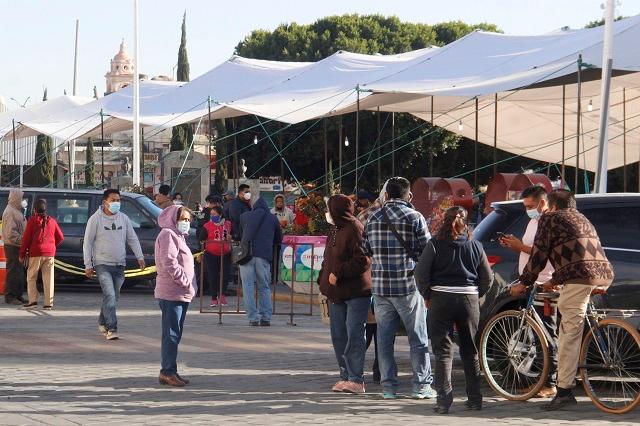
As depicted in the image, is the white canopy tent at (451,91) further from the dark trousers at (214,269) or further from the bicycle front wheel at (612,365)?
the bicycle front wheel at (612,365)

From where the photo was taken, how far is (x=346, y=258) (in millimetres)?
11125

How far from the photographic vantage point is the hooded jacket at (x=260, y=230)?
17172 mm

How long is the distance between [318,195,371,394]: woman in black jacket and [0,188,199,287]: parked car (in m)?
12.1

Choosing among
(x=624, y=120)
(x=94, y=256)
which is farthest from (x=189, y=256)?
(x=624, y=120)

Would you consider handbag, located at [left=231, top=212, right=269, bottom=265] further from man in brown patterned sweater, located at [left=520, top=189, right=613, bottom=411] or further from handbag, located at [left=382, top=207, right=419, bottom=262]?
man in brown patterned sweater, located at [left=520, top=189, right=613, bottom=411]

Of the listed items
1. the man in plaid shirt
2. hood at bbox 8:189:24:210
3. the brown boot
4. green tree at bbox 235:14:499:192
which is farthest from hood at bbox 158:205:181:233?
green tree at bbox 235:14:499:192

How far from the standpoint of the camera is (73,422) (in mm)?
9391

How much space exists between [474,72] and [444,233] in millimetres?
16979

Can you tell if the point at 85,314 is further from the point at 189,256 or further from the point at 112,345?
the point at 189,256

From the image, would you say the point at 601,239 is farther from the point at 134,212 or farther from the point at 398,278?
the point at 134,212

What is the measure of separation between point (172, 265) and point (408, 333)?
7.33 ft

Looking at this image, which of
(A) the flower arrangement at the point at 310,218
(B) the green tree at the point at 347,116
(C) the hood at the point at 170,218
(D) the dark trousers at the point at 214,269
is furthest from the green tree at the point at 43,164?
(C) the hood at the point at 170,218

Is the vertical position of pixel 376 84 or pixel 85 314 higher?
pixel 376 84

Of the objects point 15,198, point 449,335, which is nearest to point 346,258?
point 449,335
